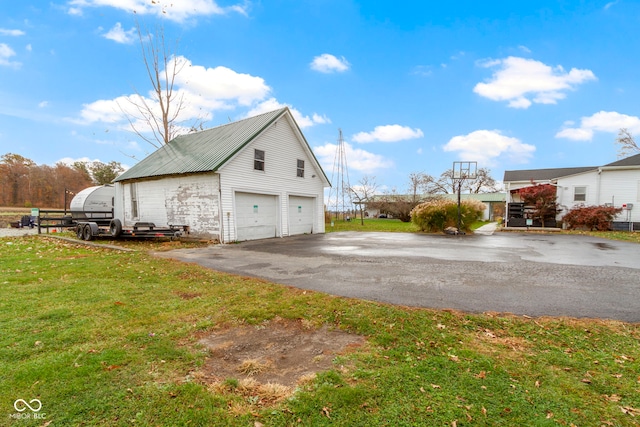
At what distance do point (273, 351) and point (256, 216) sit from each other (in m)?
11.4

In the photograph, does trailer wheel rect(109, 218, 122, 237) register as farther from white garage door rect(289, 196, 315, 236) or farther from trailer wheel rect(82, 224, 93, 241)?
white garage door rect(289, 196, 315, 236)

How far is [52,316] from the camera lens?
12.6 ft

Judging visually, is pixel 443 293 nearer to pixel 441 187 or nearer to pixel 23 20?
pixel 23 20

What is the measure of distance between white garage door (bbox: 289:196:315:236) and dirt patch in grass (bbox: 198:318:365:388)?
12.4m

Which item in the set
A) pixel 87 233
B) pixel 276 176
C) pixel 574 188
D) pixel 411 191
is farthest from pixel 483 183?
pixel 87 233

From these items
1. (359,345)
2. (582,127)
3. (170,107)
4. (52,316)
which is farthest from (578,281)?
(170,107)

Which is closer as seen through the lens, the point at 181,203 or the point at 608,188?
the point at 181,203

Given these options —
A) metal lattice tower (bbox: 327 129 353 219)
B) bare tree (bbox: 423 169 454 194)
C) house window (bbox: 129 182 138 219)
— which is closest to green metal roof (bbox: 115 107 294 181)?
house window (bbox: 129 182 138 219)

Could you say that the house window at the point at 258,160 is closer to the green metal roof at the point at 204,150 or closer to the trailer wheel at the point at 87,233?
the green metal roof at the point at 204,150

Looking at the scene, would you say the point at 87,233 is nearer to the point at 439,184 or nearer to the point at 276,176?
the point at 276,176

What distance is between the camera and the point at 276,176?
1491 cm

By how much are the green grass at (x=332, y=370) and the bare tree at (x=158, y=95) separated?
892 inches

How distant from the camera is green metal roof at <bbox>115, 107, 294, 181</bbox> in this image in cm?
1270

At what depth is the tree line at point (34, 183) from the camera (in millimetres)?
40031
